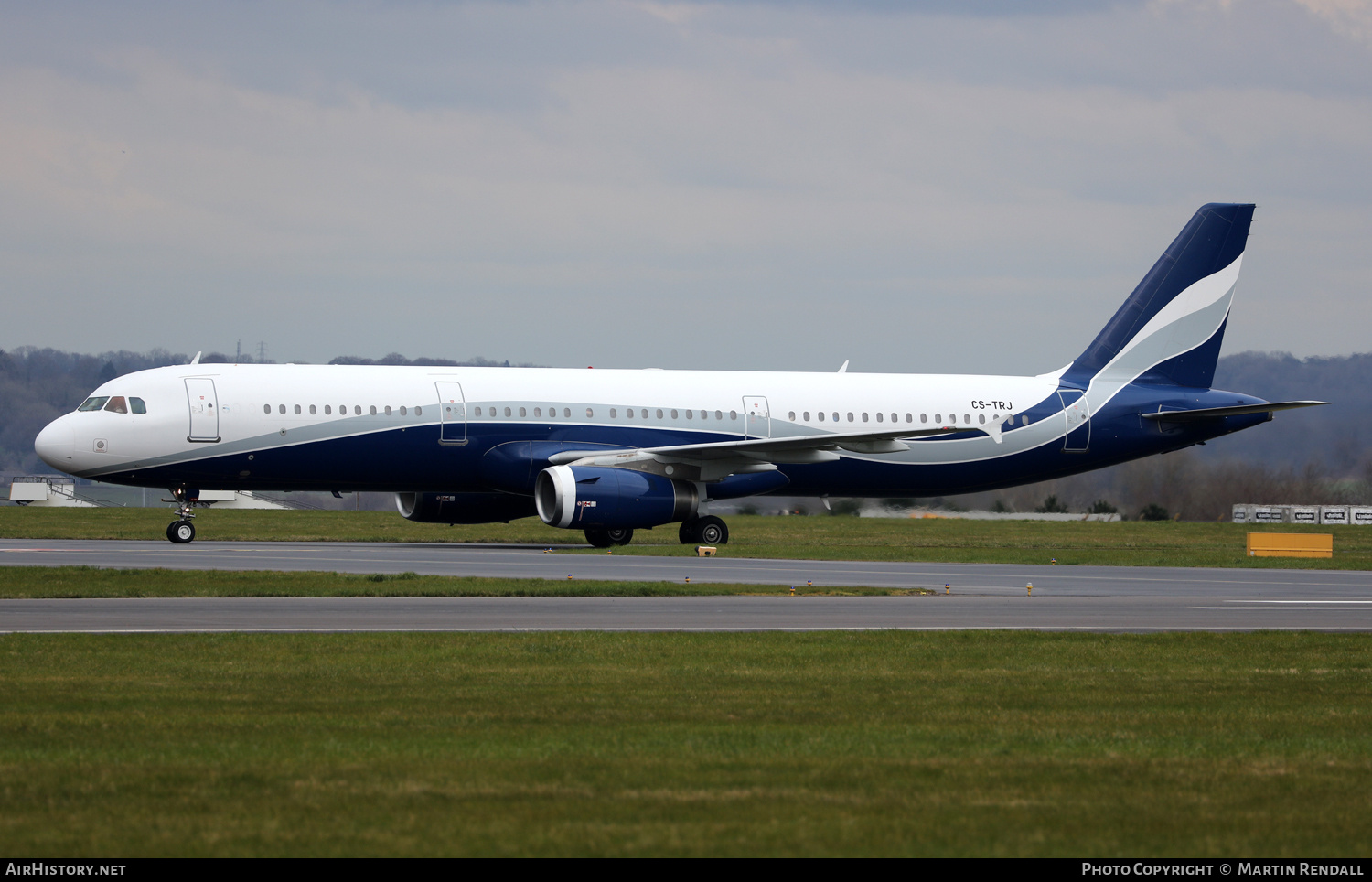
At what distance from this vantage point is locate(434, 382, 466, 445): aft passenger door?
114 feet

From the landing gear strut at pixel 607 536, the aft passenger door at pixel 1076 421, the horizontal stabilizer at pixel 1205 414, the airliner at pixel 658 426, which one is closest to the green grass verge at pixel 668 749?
the airliner at pixel 658 426

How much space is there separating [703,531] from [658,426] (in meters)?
2.86

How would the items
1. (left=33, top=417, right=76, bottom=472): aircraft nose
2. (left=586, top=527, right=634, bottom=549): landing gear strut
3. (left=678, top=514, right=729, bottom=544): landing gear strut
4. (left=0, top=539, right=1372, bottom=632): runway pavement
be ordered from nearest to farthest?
1. (left=0, top=539, right=1372, bottom=632): runway pavement
2. (left=33, top=417, right=76, bottom=472): aircraft nose
3. (left=586, top=527, right=634, bottom=549): landing gear strut
4. (left=678, top=514, right=729, bottom=544): landing gear strut

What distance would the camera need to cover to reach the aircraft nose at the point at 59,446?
33438 mm

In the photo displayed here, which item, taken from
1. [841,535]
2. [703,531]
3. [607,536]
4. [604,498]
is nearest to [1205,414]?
[841,535]

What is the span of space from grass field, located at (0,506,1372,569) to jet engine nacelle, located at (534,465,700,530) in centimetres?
82

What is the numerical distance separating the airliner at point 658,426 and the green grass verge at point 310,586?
9.65 metres

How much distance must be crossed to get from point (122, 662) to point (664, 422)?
24254 millimetres

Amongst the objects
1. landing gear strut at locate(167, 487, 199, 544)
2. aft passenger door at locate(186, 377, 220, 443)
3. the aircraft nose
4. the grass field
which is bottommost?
the grass field

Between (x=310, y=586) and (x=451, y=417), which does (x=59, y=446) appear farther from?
(x=310, y=586)

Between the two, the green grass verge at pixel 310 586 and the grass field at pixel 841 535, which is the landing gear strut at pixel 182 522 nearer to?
the grass field at pixel 841 535

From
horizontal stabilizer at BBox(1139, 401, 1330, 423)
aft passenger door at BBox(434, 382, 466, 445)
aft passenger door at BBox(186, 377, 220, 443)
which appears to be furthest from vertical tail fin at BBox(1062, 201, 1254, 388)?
aft passenger door at BBox(186, 377, 220, 443)

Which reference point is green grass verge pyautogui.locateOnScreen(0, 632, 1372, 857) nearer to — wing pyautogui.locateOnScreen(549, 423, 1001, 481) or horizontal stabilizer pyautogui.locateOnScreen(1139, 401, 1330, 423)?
wing pyautogui.locateOnScreen(549, 423, 1001, 481)
